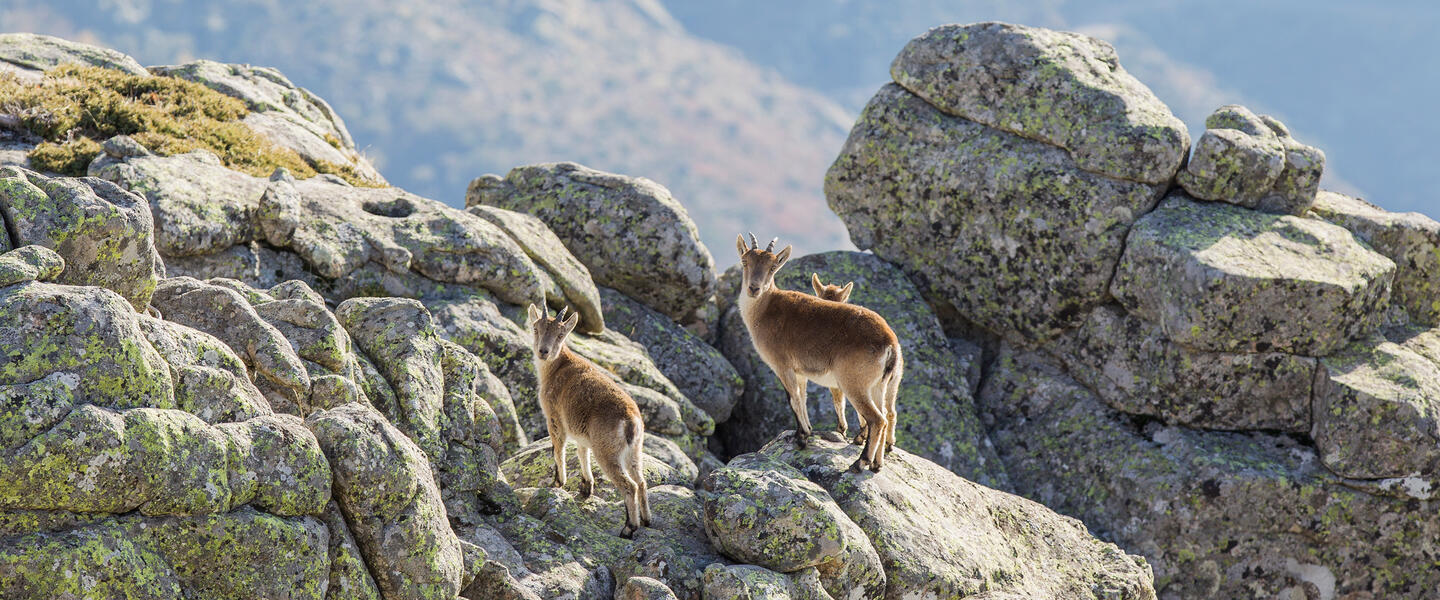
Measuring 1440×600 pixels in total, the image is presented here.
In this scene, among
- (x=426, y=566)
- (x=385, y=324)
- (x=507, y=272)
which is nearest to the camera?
A: (x=426, y=566)

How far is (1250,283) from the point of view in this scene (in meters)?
21.4

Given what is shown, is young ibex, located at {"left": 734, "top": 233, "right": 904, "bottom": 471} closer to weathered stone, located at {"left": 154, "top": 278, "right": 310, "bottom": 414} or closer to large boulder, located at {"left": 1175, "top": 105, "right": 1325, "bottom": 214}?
weathered stone, located at {"left": 154, "top": 278, "right": 310, "bottom": 414}

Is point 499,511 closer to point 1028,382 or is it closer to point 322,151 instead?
point 1028,382

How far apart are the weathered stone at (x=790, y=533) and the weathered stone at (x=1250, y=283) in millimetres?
10714

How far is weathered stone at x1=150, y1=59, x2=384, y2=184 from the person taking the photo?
91.4 feet

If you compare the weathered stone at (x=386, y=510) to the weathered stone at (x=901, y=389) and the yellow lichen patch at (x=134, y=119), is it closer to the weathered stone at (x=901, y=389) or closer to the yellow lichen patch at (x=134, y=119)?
the yellow lichen patch at (x=134, y=119)

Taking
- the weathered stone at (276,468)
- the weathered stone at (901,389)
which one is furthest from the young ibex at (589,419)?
the weathered stone at (901,389)

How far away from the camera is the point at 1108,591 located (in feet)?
55.3

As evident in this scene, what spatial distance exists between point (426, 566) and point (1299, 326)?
17512 mm

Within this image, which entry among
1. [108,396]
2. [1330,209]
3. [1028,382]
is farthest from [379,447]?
[1330,209]

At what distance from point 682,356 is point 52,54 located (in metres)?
18.8

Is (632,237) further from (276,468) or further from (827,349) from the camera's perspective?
(276,468)

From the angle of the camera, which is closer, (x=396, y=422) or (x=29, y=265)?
(x=29, y=265)

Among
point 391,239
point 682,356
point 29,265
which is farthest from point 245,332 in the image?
point 682,356
